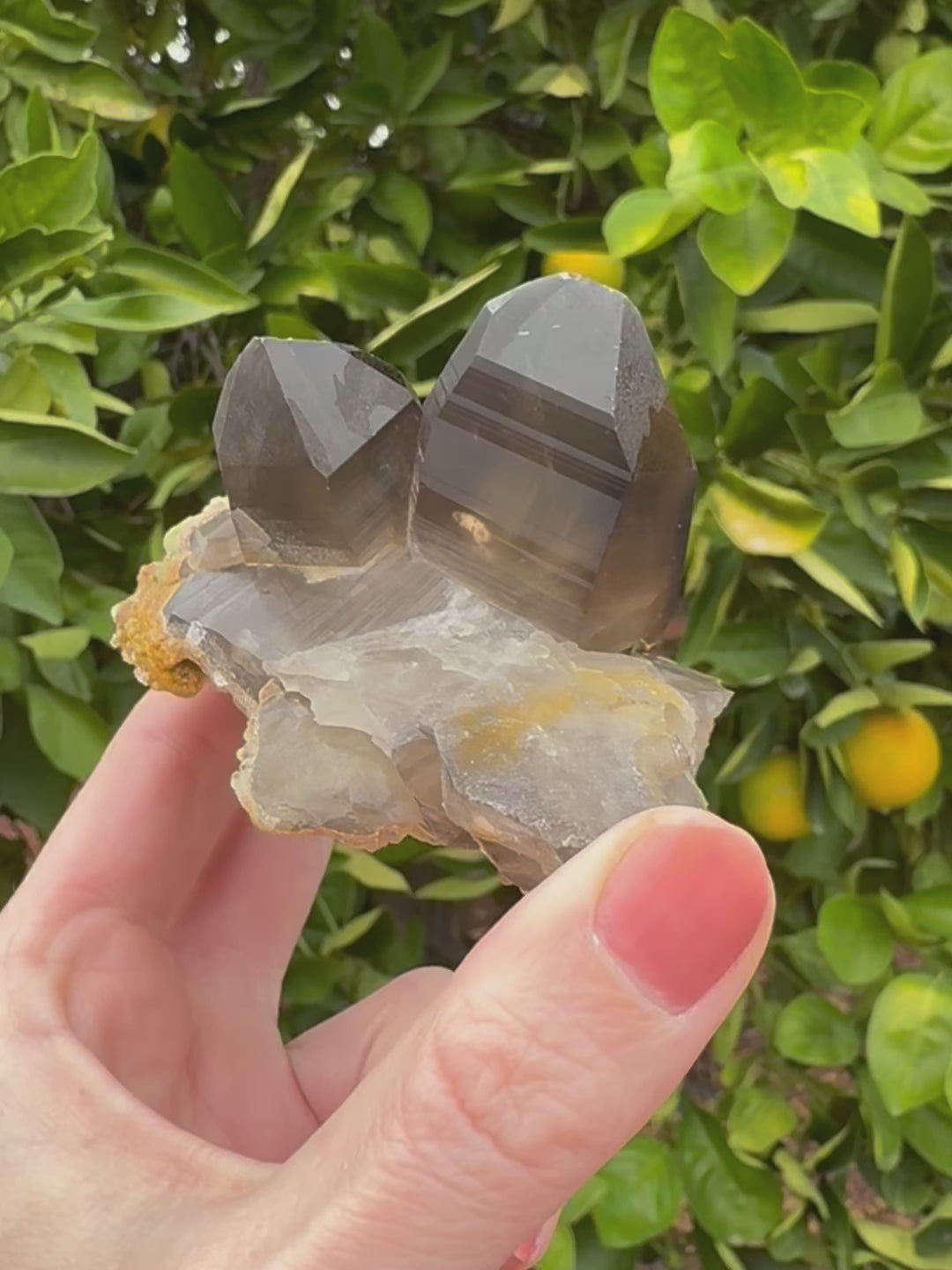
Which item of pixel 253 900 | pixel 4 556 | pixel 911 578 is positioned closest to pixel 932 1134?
pixel 911 578

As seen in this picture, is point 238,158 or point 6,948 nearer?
point 6,948

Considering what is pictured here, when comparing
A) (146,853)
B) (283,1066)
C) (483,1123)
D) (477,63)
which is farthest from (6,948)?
(477,63)

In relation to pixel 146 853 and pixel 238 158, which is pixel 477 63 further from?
pixel 146 853

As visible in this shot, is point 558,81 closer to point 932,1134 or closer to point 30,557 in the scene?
point 30,557

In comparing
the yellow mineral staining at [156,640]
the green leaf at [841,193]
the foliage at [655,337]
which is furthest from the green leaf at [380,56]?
the yellow mineral staining at [156,640]

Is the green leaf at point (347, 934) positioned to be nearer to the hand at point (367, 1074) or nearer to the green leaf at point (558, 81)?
the hand at point (367, 1074)
